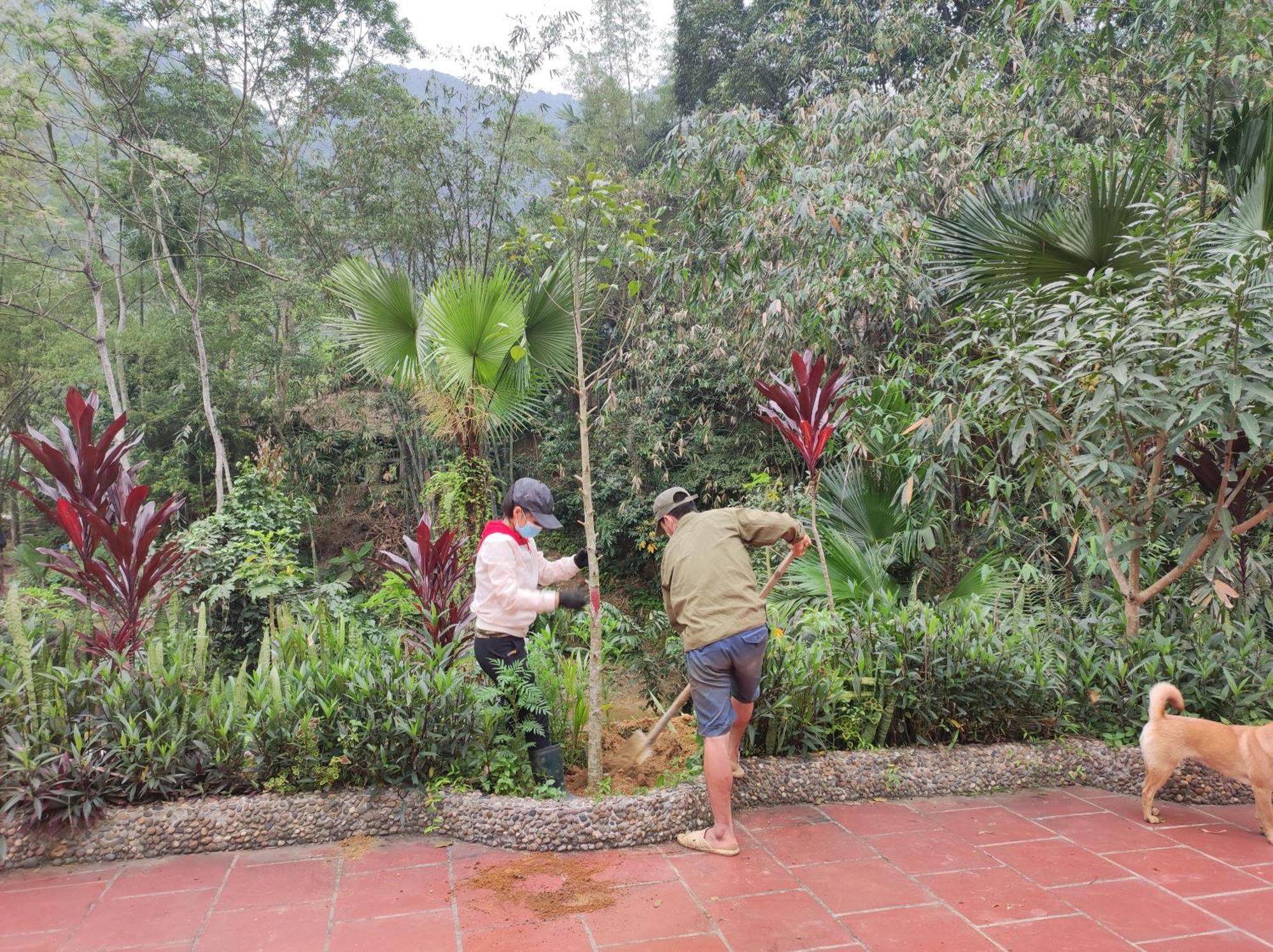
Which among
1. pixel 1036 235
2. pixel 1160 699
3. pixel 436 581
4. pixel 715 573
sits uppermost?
pixel 1036 235

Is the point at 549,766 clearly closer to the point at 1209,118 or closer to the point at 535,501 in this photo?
the point at 535,501

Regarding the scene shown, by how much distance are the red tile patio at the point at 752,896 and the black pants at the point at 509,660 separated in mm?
555

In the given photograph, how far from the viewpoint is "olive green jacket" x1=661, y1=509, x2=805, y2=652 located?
350 centimetres

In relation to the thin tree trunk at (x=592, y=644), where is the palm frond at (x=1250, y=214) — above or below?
above

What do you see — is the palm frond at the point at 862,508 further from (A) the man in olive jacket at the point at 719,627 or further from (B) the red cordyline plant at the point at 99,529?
(B) the red cordyline plant at the point at 99,529

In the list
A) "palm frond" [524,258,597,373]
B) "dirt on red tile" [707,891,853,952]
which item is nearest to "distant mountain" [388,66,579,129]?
"palm frond" [524,258,597,373]

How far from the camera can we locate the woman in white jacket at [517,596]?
3803mm

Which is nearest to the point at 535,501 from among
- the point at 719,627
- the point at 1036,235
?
the point at 719,627

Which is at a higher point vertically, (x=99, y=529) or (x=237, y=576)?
(x=99, y=529)

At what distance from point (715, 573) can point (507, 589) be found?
3.13 ft

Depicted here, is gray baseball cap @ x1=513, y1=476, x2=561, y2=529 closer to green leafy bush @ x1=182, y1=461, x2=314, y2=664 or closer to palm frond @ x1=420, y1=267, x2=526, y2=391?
palm frond @ x1=420, y1=267, x2=526, y2=391

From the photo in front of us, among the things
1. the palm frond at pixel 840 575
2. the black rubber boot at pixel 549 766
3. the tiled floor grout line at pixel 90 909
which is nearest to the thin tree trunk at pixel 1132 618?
the palm frond at pixel 840 575

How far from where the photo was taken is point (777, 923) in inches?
115

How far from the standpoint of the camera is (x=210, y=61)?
12891 millimetres
